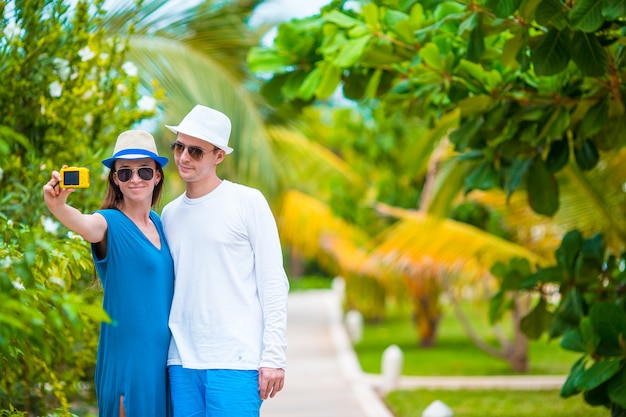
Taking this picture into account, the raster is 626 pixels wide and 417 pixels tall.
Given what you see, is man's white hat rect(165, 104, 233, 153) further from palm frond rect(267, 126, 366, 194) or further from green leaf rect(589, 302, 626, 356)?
palm frond rect(267, 126, 366, 194)

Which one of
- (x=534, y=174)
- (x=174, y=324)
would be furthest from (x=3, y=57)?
(x=534, y=174)

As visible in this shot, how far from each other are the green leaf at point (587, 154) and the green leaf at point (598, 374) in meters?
1.27

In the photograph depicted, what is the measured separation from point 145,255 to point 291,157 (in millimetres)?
13538

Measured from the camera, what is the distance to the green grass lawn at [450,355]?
12234 millimetres

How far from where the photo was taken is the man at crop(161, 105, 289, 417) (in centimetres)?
338

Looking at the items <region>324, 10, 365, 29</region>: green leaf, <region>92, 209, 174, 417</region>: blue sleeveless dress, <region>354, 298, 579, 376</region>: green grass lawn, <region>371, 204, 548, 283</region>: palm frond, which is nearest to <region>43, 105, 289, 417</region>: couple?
<region>92, 209, 174, 417</region>: blue sleeveless dress

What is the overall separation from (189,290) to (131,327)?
0.81ft

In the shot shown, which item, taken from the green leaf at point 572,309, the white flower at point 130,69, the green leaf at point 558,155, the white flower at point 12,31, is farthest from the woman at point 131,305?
the green leaf at point 572,309

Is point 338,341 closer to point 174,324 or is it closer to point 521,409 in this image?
point 521,409

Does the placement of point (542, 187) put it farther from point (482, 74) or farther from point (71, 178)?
point (71, 178)

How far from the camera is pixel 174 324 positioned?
3420 millimetres

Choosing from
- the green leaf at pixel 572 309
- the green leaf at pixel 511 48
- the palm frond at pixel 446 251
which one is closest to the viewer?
the green leaf at pixel 511 48

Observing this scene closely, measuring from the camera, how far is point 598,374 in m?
4.68

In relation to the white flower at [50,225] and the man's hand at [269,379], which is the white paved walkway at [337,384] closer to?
the white flower at [50,225]
